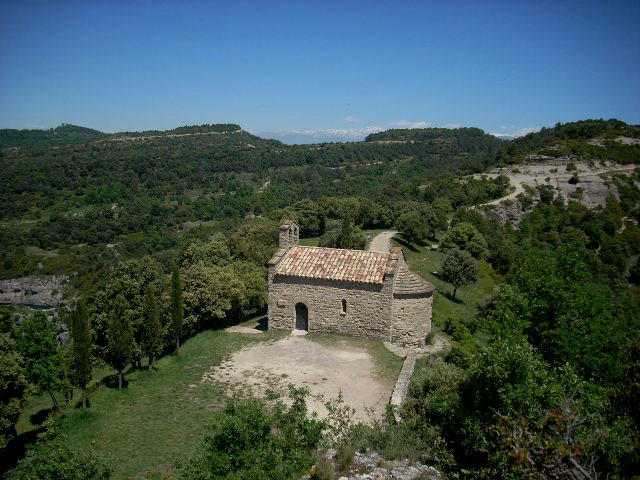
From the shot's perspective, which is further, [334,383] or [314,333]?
[314,333]

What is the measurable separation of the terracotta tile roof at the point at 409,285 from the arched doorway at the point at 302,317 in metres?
5.46

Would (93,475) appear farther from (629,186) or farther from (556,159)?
(556,159)

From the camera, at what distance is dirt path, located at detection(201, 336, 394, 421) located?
1886 centimetres

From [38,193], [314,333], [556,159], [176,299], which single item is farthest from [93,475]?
[38,193]

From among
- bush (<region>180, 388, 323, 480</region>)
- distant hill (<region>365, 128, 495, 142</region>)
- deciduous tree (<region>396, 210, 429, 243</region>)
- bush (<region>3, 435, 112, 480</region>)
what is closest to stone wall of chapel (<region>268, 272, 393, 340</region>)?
bush (<region>180, 388, 323, 480</region>)

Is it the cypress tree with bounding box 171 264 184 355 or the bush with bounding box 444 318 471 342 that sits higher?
the cypress tree with bounding box 171 264 184 355

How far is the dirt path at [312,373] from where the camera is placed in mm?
18859

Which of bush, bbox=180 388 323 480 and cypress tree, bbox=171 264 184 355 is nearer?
bush, bbox=180 388 323 480

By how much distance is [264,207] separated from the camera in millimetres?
99000

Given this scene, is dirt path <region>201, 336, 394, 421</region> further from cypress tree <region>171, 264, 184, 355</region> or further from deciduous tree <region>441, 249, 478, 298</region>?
deciduous tree <region>441, 249, 478, 298</region>

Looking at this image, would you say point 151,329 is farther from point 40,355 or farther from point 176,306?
point 40,355

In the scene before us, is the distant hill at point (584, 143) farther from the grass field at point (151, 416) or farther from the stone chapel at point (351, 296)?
the grass field at point (151, 416)

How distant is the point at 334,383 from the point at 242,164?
118616mm

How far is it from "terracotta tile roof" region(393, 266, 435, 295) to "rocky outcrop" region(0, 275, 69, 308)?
2775 inches
